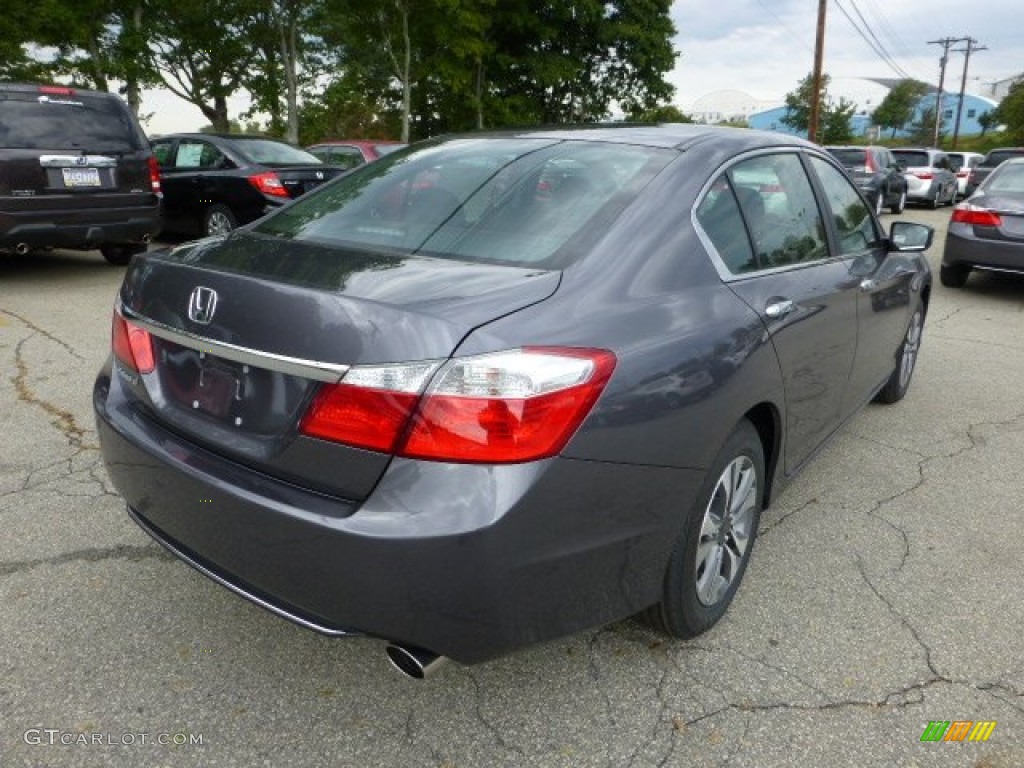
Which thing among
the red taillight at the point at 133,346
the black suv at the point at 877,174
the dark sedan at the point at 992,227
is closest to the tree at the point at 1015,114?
the black suv at the point at 877,174

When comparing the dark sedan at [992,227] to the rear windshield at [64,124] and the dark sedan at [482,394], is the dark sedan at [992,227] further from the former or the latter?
the rear windshield at [64,124]

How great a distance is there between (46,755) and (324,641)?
0.75 m

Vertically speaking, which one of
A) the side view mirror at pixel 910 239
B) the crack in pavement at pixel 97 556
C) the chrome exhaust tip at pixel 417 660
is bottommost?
the crack in pavement at pixel 97 556

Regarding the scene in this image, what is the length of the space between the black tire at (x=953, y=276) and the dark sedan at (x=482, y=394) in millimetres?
7161

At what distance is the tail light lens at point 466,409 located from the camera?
5.38 feet

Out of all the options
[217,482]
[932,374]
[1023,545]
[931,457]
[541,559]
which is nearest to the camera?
[541,559]

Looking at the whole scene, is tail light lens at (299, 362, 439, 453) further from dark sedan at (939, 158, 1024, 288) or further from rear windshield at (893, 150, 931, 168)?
rear windshield at (893, 150, 931, 168)

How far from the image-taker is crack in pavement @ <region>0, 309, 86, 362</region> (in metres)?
5.33

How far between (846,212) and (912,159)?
795 inches

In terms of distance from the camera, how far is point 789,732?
2072 mm

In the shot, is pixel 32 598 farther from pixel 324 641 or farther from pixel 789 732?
pixel 789 732

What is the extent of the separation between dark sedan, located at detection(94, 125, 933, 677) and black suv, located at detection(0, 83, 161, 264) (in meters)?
5.46

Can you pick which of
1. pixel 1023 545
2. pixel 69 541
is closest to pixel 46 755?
pixel 69 541

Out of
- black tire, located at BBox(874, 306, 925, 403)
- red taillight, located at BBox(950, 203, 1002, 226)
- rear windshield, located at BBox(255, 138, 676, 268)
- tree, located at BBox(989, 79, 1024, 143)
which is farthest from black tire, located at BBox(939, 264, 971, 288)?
tree, located at BBox(989, 79, 1024, 143)
